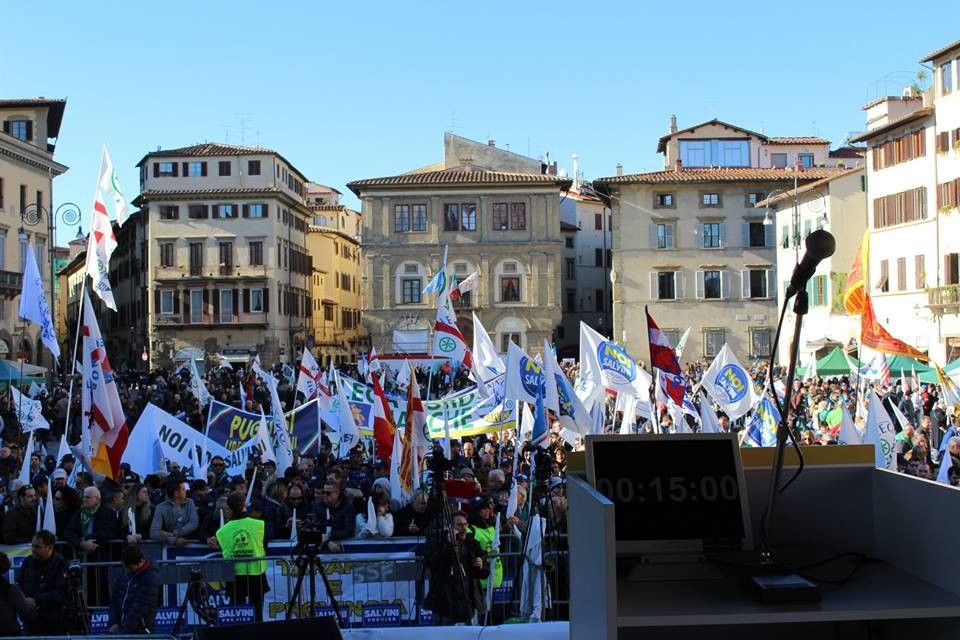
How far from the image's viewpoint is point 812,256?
3.00 m

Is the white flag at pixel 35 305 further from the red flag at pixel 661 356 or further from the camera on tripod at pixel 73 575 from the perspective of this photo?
the red flag at pixel 661 356

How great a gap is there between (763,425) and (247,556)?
9.38 meters

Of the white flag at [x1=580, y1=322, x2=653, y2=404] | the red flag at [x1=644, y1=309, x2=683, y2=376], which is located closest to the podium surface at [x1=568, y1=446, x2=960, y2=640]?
the red flag at [x1=644, y1=309, x2=683, y2=376]

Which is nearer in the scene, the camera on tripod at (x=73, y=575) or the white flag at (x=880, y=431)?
the camera on tripod at (x=73, y=575)

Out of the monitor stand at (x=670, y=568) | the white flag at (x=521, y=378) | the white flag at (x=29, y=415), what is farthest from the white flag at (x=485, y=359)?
the monitor stand at (x=670, y=568)

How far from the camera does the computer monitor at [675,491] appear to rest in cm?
329

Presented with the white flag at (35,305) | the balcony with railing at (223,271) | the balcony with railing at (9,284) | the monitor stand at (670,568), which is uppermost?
the balcony with railing at (223,271)

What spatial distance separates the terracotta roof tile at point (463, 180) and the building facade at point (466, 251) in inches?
2.0

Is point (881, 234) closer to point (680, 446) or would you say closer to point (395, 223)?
point (395, 223)


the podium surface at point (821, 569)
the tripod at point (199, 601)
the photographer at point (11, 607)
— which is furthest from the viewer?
the photographer at point (11, 607)

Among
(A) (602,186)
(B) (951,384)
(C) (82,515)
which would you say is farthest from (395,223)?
(C) (82,515)

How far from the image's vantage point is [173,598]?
9.01 metres

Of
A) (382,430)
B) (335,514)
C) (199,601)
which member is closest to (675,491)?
(199,601)

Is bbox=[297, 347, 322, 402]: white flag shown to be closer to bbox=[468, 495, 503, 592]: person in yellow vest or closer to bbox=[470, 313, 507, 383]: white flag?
bbox=[470, 313, 507, 383]: white flag
